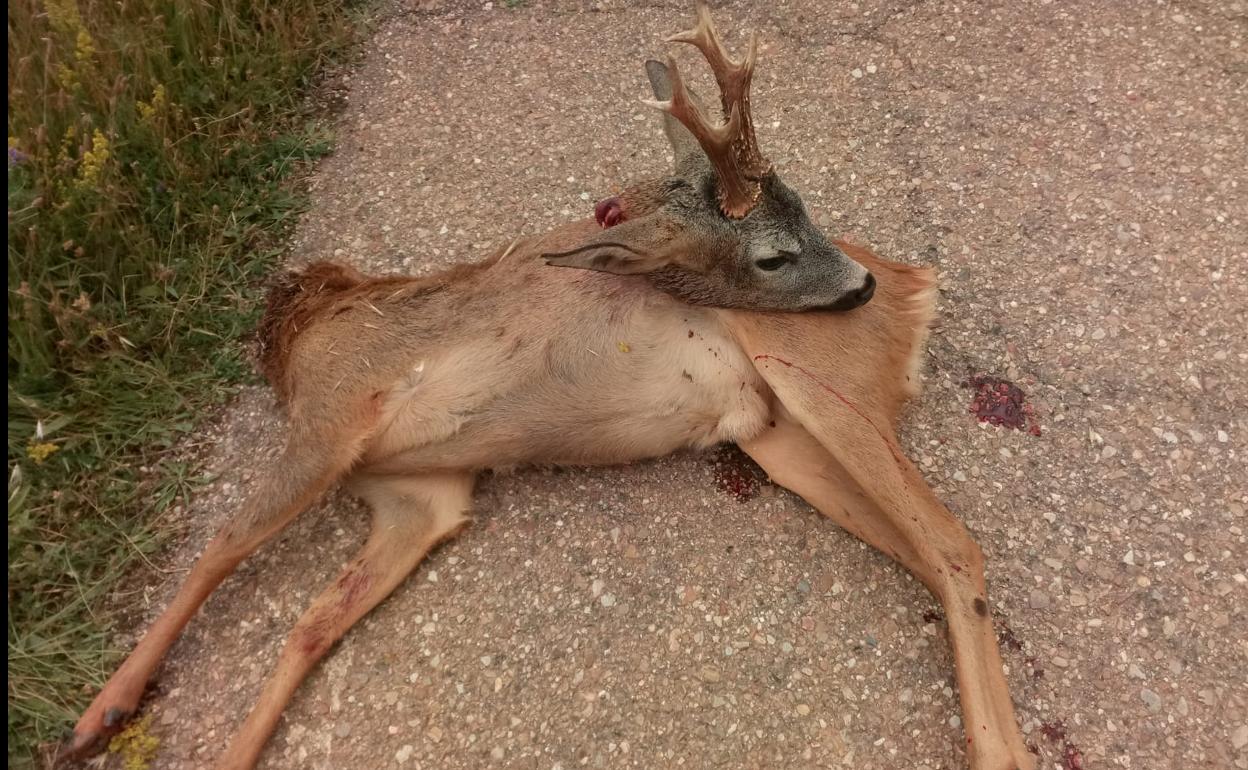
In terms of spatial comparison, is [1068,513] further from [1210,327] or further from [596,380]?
[596,380]

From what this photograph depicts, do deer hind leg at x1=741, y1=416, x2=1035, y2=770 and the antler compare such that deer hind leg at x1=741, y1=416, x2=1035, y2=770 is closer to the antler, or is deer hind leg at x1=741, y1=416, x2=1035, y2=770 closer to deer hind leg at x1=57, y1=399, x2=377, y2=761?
the antler

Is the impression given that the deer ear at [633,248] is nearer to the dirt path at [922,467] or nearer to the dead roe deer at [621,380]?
the dead roe deer at [621,380]

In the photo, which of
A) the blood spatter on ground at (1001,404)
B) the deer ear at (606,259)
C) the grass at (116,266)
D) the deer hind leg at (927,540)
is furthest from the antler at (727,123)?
the grass at (116,266)

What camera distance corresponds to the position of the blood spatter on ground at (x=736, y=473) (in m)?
3.83

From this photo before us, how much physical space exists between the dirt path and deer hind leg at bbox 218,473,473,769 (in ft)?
0.32

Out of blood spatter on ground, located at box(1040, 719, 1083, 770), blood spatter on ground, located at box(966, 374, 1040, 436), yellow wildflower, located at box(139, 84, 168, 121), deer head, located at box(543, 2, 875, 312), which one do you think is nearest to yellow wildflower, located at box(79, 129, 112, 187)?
yellow wildflower, located at box(139, 84, 168, 121)

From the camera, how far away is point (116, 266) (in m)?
4.21

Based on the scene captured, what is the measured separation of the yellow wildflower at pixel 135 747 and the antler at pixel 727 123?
302 cm

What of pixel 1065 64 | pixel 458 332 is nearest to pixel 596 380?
pixel 458 332

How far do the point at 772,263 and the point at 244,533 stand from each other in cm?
241

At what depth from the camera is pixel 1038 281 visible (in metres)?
4.35

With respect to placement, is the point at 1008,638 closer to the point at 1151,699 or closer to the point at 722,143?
the point at 1151,699

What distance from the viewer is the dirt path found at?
10.7 feet

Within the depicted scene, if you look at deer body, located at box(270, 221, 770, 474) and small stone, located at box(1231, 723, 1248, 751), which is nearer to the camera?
small stone, located at box(1231, 723, 1248, 751)
